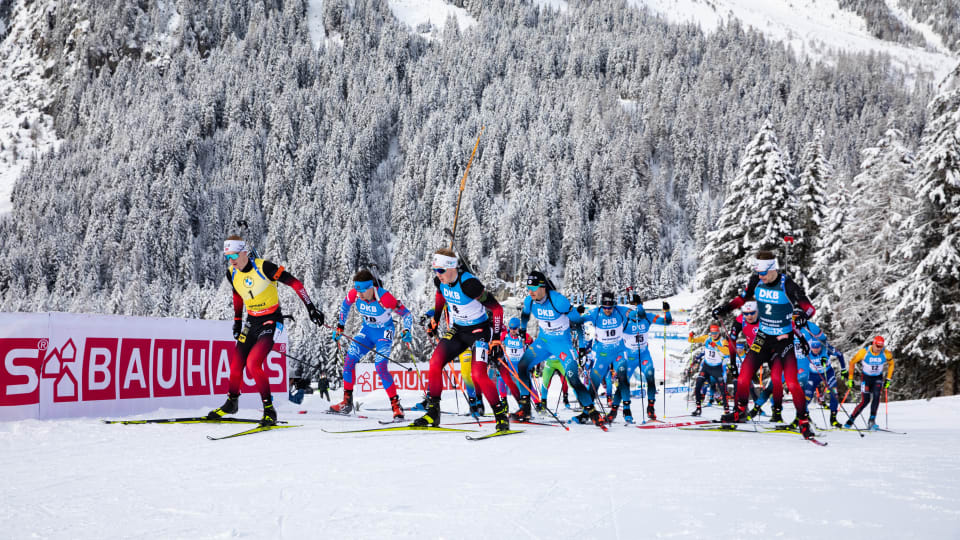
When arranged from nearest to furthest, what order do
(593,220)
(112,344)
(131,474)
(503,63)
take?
(131,474)
(112,344)
(593,220)
(503,63)

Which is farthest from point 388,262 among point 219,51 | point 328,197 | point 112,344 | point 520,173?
Answer: point 112,344

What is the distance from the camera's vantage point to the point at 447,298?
7.62m

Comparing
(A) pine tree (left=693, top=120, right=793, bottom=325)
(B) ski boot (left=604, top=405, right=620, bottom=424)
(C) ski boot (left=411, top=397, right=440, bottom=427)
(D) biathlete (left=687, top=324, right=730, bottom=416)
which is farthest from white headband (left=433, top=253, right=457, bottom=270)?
(A) pine tree (left=693, top=120, right=793, bottom=325)

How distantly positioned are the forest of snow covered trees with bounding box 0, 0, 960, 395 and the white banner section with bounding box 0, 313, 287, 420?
150 ft

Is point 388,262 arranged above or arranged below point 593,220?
below

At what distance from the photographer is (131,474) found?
4.59 meters

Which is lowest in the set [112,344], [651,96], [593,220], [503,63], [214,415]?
[214,415]

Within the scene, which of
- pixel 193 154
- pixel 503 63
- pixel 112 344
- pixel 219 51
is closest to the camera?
pixel 112 344

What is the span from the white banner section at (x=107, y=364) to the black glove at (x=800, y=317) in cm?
650

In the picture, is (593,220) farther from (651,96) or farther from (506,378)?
(506,378)

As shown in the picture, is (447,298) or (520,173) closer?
(447,298)

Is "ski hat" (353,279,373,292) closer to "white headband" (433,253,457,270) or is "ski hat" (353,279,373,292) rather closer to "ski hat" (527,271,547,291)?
"ski hat" (527,271,547,291)

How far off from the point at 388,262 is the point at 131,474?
11150 centimetres

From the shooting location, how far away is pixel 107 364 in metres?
8.95
